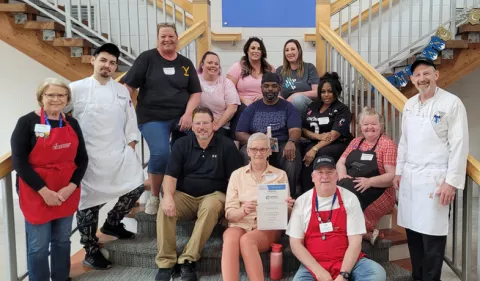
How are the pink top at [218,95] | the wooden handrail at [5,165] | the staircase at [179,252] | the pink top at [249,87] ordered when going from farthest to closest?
the pink top at [249,87], the pink top at [218,95], the staircase at [179,252], the wooden handrail at [5,165]

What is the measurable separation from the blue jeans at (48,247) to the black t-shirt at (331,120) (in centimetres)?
177

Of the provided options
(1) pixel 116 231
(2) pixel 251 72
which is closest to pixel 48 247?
(1) pixel 116 231

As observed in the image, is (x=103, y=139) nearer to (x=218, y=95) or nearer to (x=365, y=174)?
(x=218, y=95)

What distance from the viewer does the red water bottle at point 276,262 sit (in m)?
2.52

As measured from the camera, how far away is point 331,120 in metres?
3.17

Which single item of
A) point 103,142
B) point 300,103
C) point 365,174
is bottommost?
point 365,174

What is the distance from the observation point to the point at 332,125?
3.17m

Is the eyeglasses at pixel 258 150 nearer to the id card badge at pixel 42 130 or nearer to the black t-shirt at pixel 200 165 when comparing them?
the black t-shirt at pixel 200 165

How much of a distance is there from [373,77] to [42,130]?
2.15 metres

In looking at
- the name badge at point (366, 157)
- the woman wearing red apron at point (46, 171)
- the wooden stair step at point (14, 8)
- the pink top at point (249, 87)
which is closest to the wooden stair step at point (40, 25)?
the wooden stair step at point (14, 8)

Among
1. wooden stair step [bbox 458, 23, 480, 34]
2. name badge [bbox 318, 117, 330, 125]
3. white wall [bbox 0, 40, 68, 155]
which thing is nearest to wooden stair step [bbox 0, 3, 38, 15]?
white wall [bbox 0, 40, 68, 155]

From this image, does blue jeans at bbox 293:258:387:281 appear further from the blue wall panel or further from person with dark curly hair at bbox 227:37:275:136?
the blue wall panel

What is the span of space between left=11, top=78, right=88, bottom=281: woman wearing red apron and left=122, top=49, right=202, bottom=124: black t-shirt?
623 mm

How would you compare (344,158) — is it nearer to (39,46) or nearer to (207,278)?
(207,278)
